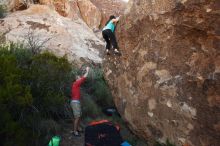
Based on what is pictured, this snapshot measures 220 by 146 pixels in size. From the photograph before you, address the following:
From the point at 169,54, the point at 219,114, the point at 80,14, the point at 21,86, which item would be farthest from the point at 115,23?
the point at 80,14

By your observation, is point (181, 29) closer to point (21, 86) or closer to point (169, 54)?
point (169, 54)

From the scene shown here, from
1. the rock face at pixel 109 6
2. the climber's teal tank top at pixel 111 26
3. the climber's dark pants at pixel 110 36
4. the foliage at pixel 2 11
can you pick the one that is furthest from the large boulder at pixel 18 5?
the climber's dark pants at pixel 110 36

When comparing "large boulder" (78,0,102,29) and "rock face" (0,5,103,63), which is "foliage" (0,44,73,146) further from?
"large boulder" (78,0,102,29)

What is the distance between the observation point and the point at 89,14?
25.0 metres

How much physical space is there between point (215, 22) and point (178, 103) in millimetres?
1978

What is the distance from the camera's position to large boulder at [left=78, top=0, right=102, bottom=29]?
24.6 m

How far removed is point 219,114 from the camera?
9102 millimetres

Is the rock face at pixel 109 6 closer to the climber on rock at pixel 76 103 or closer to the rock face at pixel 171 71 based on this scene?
the climber on rock at pixel 76 103

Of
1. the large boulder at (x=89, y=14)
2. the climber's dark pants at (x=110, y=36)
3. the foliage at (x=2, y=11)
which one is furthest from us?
the large boulder at (x=89, y=14)

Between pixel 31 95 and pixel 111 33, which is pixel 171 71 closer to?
pixel 111 33

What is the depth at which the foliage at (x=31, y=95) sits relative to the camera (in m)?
10.0

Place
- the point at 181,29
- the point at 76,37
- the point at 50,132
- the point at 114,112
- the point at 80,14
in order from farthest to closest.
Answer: the point at 80,14
the point at 76,37
the point at 114,112
the point at 50,132
the point at 181,29

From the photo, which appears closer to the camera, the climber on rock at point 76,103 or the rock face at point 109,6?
the climber on rock at point 76,103

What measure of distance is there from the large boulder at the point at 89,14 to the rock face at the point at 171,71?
519 inches
